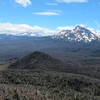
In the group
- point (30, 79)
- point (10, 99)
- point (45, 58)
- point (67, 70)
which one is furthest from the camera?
point (45, 58)

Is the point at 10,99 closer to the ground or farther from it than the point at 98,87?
farther from it

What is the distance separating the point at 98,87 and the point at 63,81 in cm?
635

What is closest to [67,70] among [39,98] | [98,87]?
[98,87]

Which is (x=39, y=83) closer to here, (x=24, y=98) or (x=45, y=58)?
(x=24, y=98)

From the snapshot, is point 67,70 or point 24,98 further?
point 67,70

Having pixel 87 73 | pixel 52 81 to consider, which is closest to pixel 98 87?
pixel 52 81

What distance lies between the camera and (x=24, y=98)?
1597 cm

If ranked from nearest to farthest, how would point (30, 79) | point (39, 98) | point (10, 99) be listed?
1. point (10, 99)
2. point (39, 98)
3. point (30, 79)

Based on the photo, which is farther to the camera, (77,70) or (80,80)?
(77,70)

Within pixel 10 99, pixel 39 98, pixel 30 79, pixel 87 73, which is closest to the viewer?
pixel 10 99

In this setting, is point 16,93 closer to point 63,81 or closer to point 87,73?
point 63,81

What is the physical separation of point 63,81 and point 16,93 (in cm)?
3092

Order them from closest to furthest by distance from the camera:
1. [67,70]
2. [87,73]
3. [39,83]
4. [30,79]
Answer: [39,83] < [30,79] < [87,73] < [67,70]

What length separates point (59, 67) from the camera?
76938mm
